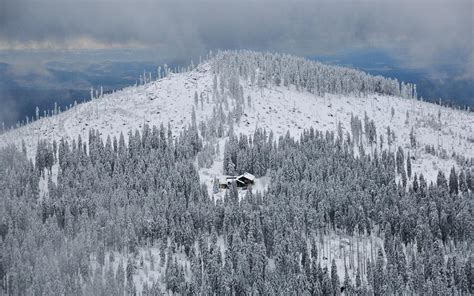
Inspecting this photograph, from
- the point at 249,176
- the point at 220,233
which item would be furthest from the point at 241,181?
the point at 220,233

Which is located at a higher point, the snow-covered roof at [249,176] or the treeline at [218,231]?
the snow-covered roof at [249,176]

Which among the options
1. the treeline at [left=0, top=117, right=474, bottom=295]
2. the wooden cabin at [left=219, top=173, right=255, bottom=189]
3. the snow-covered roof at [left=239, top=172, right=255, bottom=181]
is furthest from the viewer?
the snow-covered roof at [left=239, top=172, right=255, bottom=181]

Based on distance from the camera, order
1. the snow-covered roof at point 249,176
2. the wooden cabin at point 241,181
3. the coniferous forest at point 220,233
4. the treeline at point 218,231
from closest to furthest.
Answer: the treeline at point 218,231 < the coniferous forest at point 220,233 < the wooden cabin at point 241,181 < the snow-covered roof at point 249,176

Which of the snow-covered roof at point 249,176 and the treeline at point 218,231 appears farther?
the snow-covered roof at point 249,176

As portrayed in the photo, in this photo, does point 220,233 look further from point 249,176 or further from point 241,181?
point 249,176

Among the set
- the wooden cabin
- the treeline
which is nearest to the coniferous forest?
the treeline

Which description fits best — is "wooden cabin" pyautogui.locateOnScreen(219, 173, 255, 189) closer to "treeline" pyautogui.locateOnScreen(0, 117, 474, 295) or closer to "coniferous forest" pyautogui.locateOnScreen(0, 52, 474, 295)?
"coniferous forest" pyautogui.locateOnScreen(0, 52, 474, 295)

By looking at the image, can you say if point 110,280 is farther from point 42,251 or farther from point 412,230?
point 412,230

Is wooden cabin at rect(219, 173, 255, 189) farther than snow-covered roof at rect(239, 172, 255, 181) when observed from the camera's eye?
No

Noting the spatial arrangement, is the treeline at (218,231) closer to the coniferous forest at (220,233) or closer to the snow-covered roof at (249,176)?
the coniferous forest at (220,233)

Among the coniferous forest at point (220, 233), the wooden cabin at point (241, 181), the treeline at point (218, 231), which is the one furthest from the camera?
the wooden cabin at point (241, 181)

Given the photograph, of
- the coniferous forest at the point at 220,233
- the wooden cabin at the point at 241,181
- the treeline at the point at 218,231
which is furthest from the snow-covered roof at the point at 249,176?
the treeline at the point at 218,231

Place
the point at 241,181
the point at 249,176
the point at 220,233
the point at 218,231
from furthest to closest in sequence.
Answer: the point at 249,176 < the point at 241,181 < the point at 218,231 < the point at 220,233

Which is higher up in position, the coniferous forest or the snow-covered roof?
the snow-covered roof
